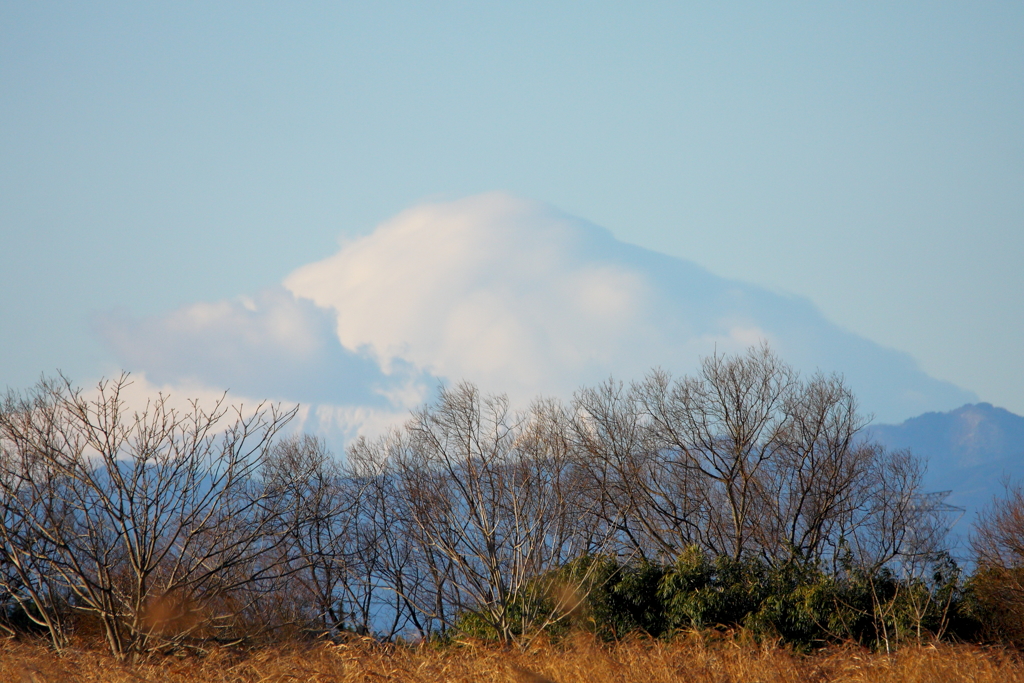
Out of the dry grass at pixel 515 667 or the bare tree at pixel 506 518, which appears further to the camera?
the bare tree at pixel 506 518

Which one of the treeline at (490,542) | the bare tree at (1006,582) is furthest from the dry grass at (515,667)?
the bare tree at (1006,582)

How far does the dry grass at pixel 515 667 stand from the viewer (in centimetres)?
943

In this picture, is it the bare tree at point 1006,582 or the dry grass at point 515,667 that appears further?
the bare tree at point 1006,582

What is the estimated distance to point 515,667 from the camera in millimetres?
9148

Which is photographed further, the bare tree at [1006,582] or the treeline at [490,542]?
the bare tree at [1006,582]

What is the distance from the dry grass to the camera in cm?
943

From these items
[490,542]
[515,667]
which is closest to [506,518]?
[490,542]

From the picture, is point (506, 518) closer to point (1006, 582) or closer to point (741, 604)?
point (741, 604)

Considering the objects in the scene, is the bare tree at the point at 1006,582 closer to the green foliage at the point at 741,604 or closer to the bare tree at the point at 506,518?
the green foliage at the point at 741,604

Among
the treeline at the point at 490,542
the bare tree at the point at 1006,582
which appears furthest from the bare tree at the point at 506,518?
the bare tree at the point at 1006,582

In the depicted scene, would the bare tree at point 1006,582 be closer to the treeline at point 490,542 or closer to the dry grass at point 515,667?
the treeline at point 490,542

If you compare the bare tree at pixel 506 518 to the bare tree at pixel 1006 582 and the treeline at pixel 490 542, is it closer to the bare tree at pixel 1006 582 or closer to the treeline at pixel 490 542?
the treeline at pixel 490 542

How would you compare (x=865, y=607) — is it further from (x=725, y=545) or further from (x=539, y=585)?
(x=725, y=545)

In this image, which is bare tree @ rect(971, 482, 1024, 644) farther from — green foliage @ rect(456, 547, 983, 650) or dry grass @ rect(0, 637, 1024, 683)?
dry grass @ rect(0, 637, 1024, 683)
